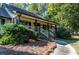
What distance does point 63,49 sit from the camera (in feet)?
20.5

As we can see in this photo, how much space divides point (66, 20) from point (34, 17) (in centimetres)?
61

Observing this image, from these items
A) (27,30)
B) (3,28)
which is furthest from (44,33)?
(3,28)

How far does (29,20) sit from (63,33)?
2.27 feet

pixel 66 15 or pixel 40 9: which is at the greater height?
pixel 40 9

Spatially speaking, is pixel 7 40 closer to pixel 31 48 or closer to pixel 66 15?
pixel 31 48

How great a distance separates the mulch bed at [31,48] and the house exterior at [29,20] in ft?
Result: 0.49

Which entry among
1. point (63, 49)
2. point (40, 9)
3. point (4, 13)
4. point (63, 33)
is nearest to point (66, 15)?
point (63, 33)

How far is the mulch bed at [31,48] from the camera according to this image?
20.3ft

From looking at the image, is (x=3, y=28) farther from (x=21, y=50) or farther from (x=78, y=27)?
(x=78, y=27)

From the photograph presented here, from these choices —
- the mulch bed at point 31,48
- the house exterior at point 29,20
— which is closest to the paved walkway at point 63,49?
the mulch bed at point 31,48

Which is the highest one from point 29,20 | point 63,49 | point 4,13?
point 4,13

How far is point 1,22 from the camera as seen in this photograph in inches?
247

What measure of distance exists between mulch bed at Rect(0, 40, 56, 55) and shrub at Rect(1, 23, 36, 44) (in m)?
0.10

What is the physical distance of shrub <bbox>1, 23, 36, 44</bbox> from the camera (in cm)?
627
